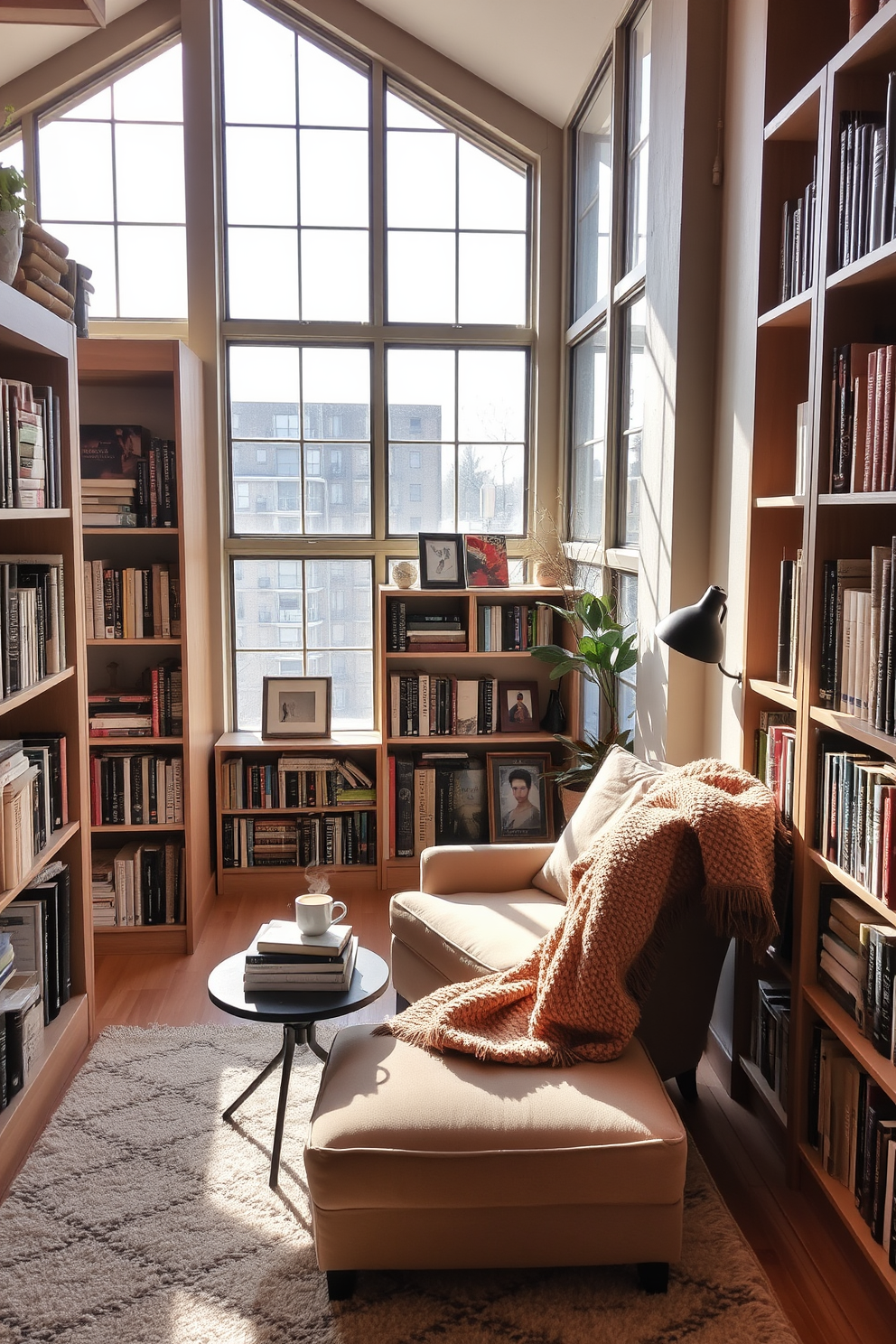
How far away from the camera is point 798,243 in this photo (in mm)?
2451

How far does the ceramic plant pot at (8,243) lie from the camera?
2555 millimetres

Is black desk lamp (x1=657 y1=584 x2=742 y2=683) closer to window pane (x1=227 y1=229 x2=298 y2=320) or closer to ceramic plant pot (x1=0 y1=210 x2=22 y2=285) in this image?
ceramic plant pot (x1=0 y1=210 x2=22 y2=285)

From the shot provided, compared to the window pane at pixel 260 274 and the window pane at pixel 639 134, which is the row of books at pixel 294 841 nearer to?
the window pane at pixel 260 274

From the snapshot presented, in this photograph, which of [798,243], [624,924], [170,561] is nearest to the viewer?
[624,924]

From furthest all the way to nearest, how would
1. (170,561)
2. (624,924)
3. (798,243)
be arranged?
(170,561)
(798,243)
(624,924)

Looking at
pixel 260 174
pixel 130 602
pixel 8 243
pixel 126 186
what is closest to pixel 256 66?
pixel 260 174

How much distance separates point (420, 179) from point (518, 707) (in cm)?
236

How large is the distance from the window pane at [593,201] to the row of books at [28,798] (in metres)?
2.60

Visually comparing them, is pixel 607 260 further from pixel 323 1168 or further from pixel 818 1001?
pixel 323 1168

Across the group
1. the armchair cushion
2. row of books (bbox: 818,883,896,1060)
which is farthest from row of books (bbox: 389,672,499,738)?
row of books (bbox: 818,883,896,1060)

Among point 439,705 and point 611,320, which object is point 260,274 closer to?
point 611,320

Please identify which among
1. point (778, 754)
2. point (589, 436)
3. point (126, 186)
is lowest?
point (778, 754)

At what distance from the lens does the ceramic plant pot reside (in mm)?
2555

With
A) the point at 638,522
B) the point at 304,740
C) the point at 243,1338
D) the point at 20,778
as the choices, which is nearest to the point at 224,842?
the point at 304,740
